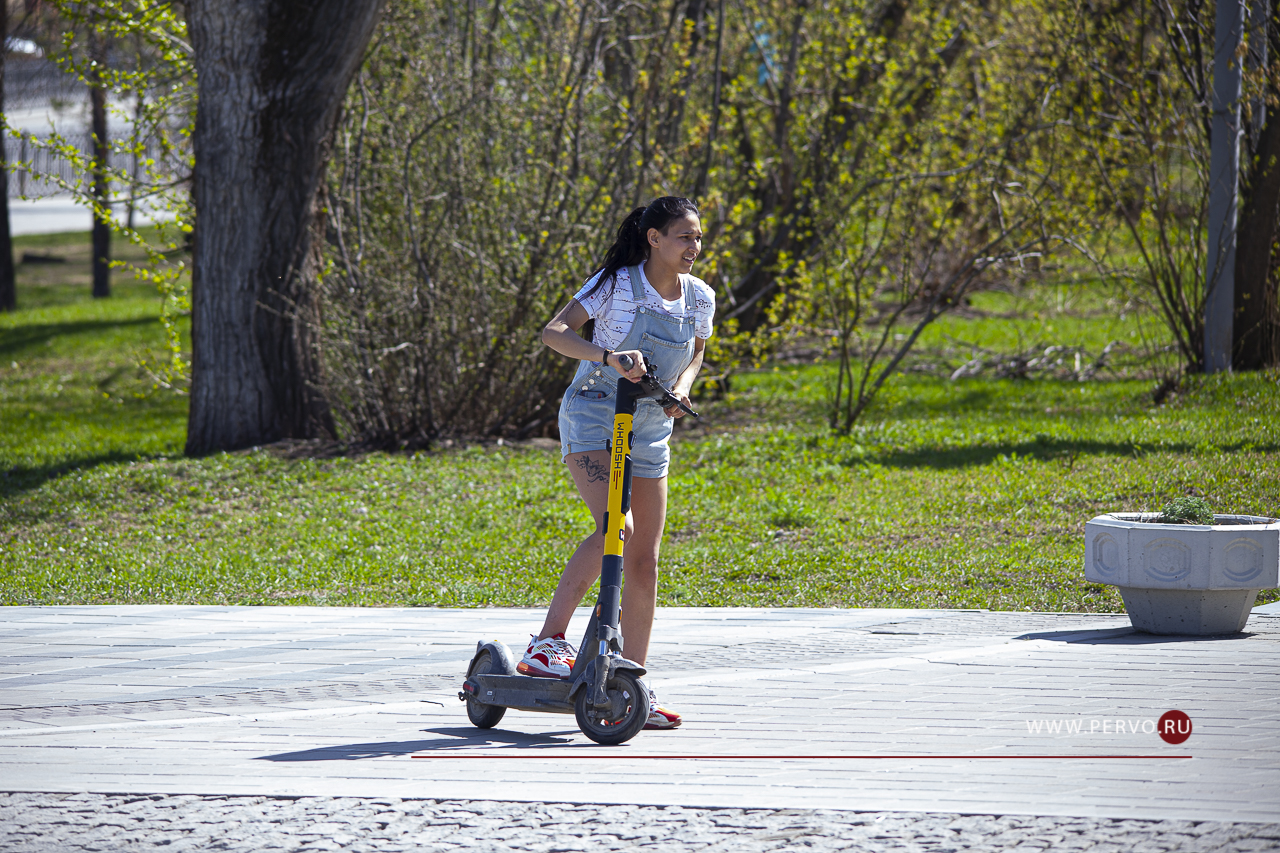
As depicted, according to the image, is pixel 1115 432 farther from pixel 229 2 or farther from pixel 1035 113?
pixel 229 2

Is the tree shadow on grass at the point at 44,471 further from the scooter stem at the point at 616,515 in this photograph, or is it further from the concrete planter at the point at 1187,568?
the concrete planter at the point at 1187,568

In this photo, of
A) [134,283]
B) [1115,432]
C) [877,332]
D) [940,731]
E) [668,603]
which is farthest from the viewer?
[134,283]

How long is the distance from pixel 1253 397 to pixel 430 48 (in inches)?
341

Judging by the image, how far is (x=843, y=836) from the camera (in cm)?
373

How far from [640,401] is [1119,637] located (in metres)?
3.04

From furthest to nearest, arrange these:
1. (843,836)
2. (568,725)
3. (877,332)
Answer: (877,332) < (568,725) < (843,836)

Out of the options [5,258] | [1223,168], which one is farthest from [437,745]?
[5,258]

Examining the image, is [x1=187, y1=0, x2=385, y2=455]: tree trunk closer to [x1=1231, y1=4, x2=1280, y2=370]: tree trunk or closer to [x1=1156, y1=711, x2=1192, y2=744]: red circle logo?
[x1=1231, y1=4, x2=1280, y2=370]: tree trunk

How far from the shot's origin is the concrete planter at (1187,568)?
6223 mm

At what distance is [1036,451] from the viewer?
11.6m

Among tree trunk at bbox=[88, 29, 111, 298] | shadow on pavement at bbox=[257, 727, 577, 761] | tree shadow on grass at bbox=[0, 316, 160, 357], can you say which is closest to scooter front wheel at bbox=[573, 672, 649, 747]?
shadow on pavement at bbox=[257, 727, 577, 761]

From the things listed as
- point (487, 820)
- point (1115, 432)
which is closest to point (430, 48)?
point (1115, 432)

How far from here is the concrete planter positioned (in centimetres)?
622

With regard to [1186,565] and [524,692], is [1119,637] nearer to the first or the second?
[1186,565]
